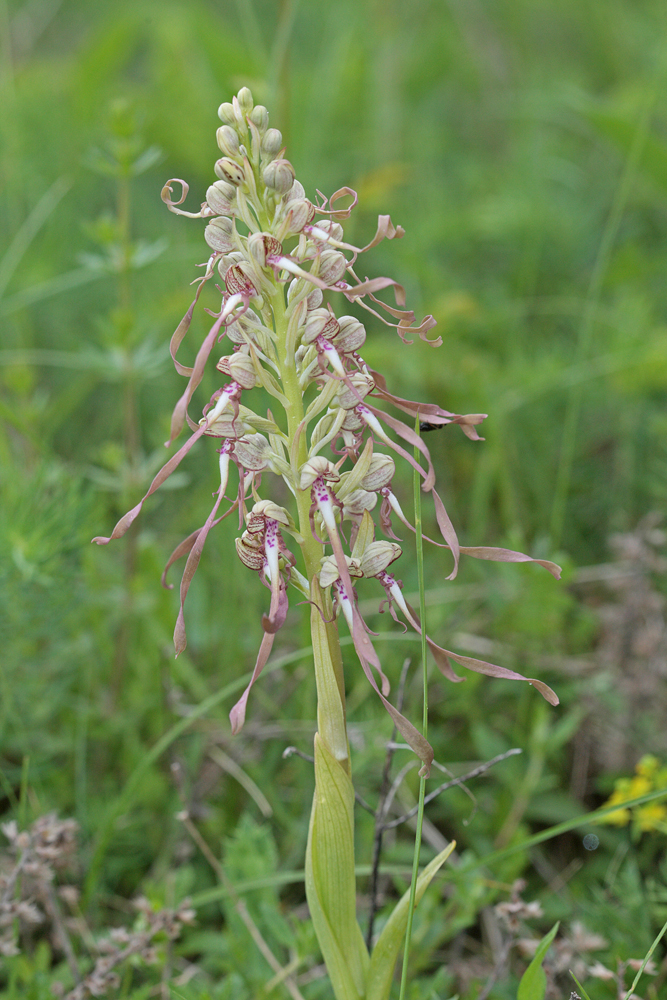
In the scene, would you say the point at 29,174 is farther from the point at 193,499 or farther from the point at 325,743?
the point at 325,743

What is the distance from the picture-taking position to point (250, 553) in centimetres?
117

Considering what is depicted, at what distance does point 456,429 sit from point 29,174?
2.71m

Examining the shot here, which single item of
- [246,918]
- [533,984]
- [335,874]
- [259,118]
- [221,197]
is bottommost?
[246,918]

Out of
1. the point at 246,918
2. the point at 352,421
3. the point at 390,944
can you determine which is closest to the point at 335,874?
the point at 390,944

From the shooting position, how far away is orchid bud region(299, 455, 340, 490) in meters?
1.13

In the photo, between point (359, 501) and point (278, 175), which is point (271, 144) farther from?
point (359, 501)

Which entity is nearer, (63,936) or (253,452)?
(253,452)

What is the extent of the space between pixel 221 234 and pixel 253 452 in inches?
12.6

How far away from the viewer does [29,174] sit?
13.8 feet

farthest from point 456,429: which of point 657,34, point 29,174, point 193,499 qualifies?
point 657,34

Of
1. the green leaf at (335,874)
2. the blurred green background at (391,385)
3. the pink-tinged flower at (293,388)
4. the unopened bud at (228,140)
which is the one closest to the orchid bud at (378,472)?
the pink-tinged flower at (293,388)

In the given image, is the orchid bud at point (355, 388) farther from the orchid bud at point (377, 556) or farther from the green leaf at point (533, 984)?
the green leaf at point (533, 984)

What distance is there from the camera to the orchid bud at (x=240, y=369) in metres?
1.16

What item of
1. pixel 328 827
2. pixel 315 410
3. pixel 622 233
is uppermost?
pixel 622 233
